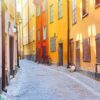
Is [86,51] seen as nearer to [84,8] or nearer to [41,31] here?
[84,8]

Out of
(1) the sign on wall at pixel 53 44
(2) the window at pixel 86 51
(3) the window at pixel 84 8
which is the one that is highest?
(3) the window at pixel 84 8

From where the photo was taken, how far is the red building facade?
43188 millimetres

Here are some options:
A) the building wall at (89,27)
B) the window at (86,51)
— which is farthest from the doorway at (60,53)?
the window at (86,51)

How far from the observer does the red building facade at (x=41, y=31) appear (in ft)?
142

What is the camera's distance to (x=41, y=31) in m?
46.2

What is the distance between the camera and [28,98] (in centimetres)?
1249

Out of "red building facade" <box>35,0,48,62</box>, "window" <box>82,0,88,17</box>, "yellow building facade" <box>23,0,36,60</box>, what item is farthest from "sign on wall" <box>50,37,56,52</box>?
"yellow building facade" <box>23,0,36,60</box>

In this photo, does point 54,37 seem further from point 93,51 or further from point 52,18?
point 93,51

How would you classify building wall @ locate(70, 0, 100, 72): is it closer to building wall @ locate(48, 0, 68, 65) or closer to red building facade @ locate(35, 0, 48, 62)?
building wall @ locate(48, 0, 68, 65)

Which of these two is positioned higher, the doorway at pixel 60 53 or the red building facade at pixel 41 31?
the red building facade at pixel 41 31

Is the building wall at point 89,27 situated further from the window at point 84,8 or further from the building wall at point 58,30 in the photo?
the building wall at point 58,30

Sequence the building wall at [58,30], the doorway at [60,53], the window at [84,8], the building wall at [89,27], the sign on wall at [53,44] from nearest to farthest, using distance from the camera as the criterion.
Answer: the building wall at [89,27]
the window at [84,8]
the building wall at [58,30]
the doorway at [60,53]
the sign on wall at [53,44]

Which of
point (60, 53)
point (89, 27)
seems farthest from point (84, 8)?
point (60, 53)

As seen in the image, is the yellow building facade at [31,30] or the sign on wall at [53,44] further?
the yellow building facade at [31,30]
